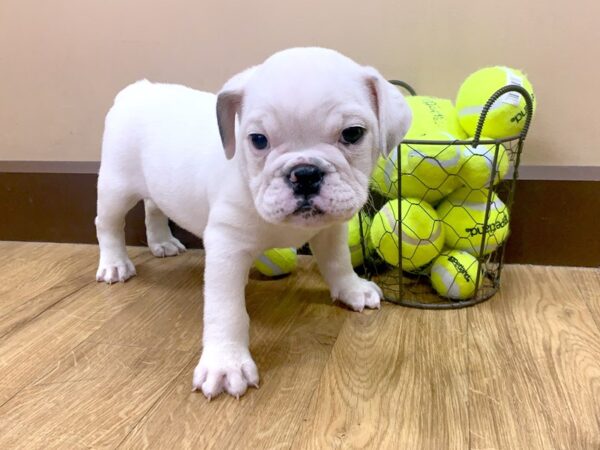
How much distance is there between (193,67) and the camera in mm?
1775

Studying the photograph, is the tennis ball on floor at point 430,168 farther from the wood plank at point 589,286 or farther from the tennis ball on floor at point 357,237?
the wood plank at point 589,286

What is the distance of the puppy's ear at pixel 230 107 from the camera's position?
108 cm

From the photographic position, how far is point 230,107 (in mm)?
1102

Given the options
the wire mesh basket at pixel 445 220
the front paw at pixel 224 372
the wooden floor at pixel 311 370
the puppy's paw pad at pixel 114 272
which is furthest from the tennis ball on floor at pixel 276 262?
the front paw at pixel 224 372

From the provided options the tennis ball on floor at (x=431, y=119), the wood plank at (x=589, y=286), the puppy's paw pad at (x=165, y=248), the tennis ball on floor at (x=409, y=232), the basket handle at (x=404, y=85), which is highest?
the basket handle at (x=404, y=85)

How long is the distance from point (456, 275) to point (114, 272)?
94 centimetres

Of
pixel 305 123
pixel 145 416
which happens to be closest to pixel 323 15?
pixel 305 123

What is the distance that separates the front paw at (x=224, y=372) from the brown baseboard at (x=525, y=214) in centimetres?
84

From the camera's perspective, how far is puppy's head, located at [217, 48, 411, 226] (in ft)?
3.19

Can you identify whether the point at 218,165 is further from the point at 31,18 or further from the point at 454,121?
the point at 31,18

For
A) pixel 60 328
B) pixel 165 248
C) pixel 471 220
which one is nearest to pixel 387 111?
pixel 471 220

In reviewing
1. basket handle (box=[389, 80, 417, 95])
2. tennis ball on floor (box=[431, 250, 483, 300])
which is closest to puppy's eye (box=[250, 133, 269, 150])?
tennis ball on floor (box=[431, 250, 483, 300])

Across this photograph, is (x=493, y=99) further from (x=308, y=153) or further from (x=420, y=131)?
(x=308, y=153)

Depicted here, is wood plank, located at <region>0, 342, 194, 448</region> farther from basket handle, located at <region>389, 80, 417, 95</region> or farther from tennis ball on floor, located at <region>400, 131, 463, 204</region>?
basket handle, located at <region>389, 80, 417, 95</region>
